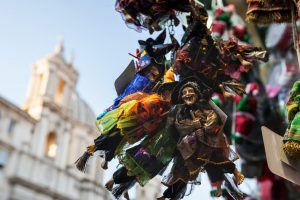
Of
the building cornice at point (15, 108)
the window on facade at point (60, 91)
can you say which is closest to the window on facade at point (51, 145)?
the building cornice at point (15, 108)

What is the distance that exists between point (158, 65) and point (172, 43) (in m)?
0.22

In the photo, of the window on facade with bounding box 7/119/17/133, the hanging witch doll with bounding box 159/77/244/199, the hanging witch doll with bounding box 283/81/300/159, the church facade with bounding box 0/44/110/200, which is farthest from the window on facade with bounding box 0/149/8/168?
the hanging witch doll with bounding box 283/81/300/159

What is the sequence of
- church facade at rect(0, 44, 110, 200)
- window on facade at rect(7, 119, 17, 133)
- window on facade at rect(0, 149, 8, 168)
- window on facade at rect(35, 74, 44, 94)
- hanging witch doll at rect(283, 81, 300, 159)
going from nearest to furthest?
1. hanging witch doll at rect(283, 81, 300, 159)
2. window on facade at rect(0, 149, 8, 168)
3. church facade at rect(0, 44, 110, 200)
4. window on facade at rect(7, 119, 17, 133)
5. window on facade at rect(35, 74, 44, 94)

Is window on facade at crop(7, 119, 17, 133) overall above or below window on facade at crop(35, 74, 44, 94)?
below

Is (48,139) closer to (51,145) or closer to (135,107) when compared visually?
(51,145)

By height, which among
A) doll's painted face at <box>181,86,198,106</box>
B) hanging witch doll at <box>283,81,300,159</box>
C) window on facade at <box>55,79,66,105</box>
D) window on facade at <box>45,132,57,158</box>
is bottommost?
hanging witch doll at <box>283,81,300,159</box>

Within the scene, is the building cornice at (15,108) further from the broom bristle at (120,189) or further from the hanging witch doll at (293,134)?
the hanging witch doll at (293,134)

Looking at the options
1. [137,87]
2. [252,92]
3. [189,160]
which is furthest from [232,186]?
[252,92]

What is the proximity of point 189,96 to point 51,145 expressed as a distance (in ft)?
78.4

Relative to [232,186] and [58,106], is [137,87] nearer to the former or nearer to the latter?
[232,186]

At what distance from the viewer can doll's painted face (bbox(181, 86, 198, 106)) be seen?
2.66m

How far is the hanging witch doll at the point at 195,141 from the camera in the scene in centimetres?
259

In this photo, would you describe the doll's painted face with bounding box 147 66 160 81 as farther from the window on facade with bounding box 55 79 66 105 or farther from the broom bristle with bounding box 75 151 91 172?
the window on facade with bounding box 55 79 66 105

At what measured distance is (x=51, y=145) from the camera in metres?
25.5
